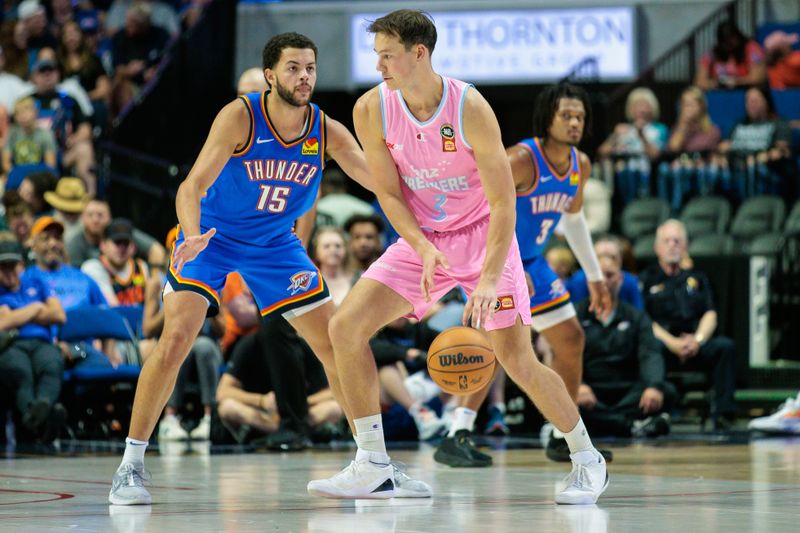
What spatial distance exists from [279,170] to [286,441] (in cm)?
372

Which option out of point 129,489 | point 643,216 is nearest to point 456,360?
point 129,489

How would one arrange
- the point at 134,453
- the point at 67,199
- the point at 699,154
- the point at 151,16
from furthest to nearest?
the point at 151,16, the point at 699,154, the point at 67,199, the point at 134,453

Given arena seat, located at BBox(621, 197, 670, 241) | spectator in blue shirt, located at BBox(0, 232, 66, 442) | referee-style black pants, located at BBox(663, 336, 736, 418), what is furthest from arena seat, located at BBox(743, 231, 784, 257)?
spectator in blue shirt, located at BBox(0, 232, 66, 442)

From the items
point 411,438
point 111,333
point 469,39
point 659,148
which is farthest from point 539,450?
point 469,39

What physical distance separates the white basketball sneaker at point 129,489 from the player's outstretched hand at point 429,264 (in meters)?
1.44

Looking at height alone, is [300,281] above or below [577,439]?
above

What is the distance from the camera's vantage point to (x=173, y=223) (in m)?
16.1

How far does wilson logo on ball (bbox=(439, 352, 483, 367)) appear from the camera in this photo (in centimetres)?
611

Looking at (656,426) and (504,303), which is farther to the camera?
(656,426)

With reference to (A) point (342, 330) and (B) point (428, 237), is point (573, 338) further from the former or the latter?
(A) point (342, 330)

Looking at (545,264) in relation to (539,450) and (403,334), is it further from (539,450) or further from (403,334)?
(403,334)

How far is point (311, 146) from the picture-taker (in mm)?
6371

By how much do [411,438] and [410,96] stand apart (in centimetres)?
555

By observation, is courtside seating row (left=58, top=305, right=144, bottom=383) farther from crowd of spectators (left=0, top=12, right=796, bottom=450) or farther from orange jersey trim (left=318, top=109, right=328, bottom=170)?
orange jersey trim (left=318, top=109, right=328, bottom=170)
